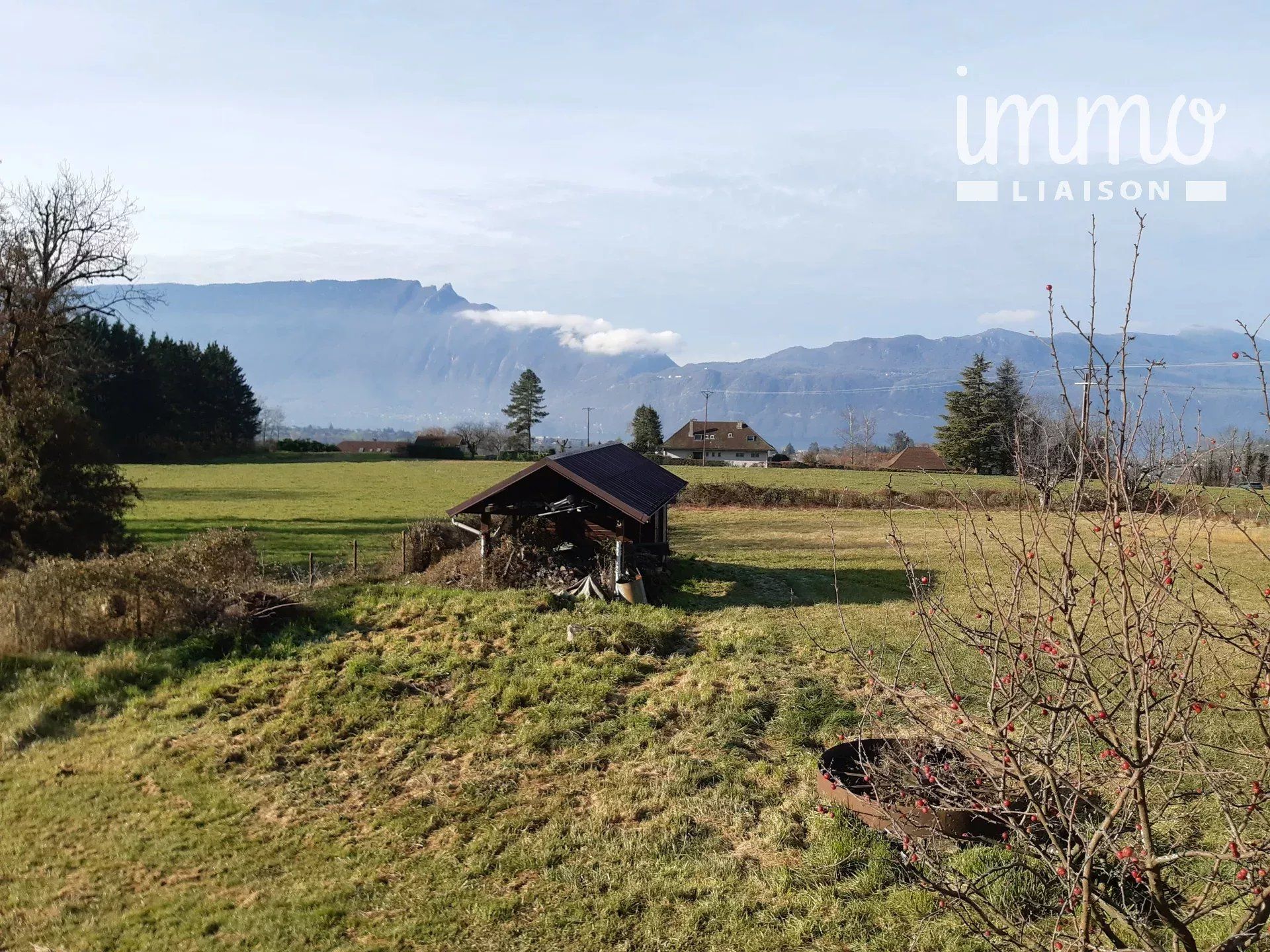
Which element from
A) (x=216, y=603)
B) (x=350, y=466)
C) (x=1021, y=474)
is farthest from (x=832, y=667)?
(x=350, y=466)

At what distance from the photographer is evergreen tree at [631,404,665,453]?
316 ft

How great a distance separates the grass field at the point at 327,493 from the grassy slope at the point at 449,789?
815 cm

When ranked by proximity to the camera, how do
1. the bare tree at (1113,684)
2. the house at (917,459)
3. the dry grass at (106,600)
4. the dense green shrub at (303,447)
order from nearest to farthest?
the bare tree at (1113,684) → the dry grass at (106,600) → the dense green shrub at (303,447) → the house at (917,459)

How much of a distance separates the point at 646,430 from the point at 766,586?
260ft

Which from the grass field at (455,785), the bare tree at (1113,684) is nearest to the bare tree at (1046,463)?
the bare tree at (1113,684)

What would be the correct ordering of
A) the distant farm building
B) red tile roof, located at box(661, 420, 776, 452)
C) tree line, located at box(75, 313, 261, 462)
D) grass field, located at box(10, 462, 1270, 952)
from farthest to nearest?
red tile roof, located at box(661, 420, 776, 452)
the distant farm building
tree line, located at box(75, 313, 261, 462)
grass field, located at box(10, 462, 1270, 952)

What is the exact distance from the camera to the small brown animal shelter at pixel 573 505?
15664mm

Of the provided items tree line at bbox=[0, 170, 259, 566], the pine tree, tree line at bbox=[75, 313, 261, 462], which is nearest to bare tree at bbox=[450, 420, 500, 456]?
the pine tree

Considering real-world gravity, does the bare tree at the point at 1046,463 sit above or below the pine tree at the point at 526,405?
below

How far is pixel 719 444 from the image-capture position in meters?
119

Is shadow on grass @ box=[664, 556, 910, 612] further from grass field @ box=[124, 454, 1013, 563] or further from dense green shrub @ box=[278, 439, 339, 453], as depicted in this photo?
dense green shrub @ box=[278, 439, 339, 453]

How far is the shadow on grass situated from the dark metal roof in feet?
5.40

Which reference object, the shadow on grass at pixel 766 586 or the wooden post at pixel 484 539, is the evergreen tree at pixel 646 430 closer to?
the shadow on grass at pixel 766 586

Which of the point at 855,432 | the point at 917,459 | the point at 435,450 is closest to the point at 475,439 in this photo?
the point at 435,450
